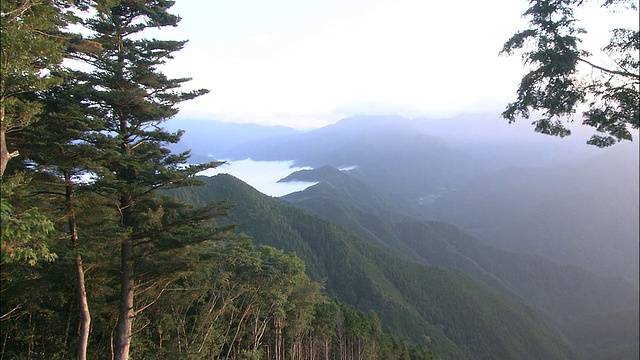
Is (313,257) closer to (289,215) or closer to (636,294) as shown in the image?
(289,215)

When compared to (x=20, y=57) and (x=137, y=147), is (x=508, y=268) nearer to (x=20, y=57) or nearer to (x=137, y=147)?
(x=137, y=147)

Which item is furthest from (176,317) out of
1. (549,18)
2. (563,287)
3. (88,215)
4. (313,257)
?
(563,287)

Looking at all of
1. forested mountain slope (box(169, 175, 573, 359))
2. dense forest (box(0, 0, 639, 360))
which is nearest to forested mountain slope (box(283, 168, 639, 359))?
forested mountain slope (box(169, 175, 573, 359))

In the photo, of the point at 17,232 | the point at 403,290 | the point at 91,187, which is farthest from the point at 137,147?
the point at 403,290

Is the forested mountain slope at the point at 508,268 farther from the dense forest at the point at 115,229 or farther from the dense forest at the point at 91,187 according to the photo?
the dense forest at the point at 91,187

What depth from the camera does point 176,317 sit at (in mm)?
16406

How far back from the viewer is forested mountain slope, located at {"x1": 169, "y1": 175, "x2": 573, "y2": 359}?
77.0m

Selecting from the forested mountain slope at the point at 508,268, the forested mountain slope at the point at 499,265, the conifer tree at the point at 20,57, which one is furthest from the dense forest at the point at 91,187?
the forested mountain slope at the point at 499,265

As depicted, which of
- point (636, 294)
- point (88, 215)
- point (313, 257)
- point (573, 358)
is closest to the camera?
point (88, 215)

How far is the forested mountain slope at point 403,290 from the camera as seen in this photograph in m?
77.0

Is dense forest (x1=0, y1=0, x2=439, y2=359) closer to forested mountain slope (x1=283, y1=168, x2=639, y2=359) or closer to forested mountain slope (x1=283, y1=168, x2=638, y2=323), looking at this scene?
forested mountain slope (x1=283, y1=168, x2=639, y2=359)

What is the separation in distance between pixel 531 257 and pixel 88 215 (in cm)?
18551

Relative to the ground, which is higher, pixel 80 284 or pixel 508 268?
pixel 80 284

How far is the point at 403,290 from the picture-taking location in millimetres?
89750
